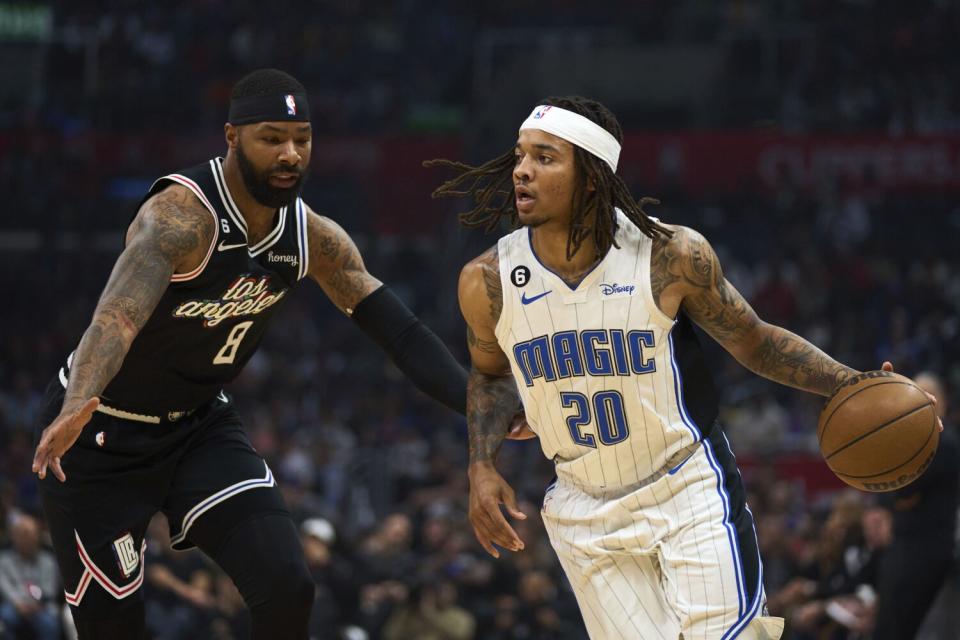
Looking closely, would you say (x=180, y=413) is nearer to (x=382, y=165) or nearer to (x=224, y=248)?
(x=224, y=248)

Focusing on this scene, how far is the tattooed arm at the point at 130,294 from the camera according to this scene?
13.8 ft

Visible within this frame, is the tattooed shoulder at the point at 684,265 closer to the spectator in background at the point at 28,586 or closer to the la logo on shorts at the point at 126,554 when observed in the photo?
the la logo on shorts at the point at 126,554

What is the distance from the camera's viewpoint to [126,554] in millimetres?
5156

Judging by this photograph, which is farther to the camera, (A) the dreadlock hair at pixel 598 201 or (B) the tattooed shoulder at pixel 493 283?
(B) the tattooed shoulder at pixel 493 283

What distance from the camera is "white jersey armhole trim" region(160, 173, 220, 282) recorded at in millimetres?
4965

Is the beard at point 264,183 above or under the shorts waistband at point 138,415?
above

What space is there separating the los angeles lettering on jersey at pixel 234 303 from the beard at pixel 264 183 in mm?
306

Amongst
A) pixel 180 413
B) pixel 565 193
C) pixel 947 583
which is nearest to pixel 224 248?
pixel 180 413

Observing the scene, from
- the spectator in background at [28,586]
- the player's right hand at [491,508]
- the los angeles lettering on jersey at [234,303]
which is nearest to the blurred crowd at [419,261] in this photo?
the spectator in background at [28,586]

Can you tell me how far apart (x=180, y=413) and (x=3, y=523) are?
5.50 meters

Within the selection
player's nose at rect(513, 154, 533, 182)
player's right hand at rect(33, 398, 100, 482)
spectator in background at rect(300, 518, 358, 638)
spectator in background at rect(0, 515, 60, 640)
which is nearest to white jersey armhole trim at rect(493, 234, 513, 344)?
player's nose at rect(513, 154, 533, 182)

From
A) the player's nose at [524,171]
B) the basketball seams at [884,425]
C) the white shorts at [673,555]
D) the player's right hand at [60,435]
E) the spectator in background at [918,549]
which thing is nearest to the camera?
the player's right hand at [60,435]

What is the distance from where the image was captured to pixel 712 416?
15.4 feet

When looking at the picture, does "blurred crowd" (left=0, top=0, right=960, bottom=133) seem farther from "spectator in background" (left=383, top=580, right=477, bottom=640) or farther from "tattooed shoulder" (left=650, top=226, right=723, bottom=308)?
"tattooed shoulder" (left=650, top=226, right=723, bottom=308)
